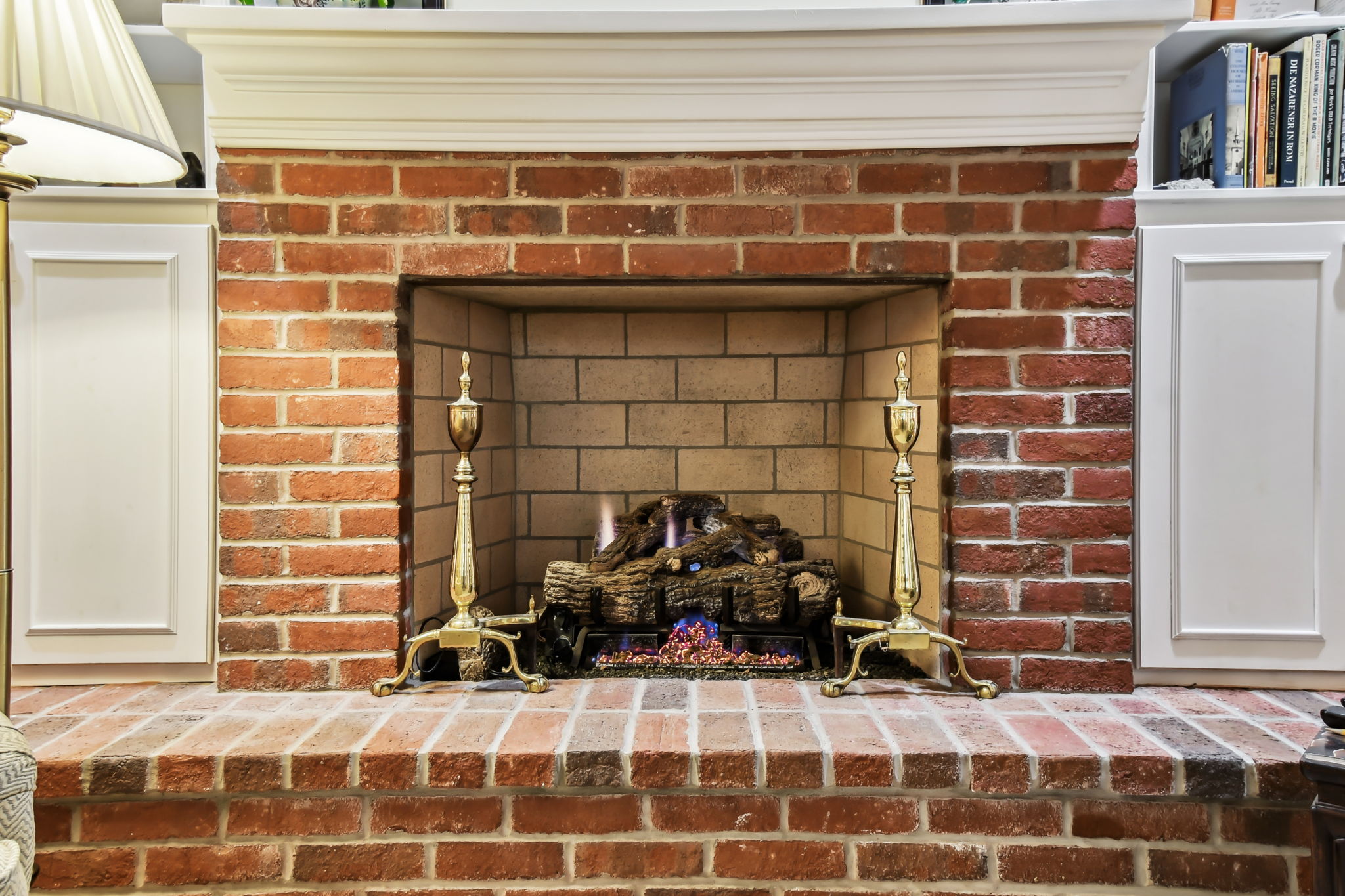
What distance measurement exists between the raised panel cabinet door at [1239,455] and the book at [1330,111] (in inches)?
7.4

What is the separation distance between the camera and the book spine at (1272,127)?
1499 millimetres

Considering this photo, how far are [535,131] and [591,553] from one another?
1125 millimetres

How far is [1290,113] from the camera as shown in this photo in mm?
1506

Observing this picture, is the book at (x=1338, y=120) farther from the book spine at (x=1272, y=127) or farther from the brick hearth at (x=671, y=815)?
the brick hearth at (x=671, y=815)

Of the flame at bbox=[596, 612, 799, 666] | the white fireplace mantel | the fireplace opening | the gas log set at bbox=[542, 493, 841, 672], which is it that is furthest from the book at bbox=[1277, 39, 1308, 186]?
the flame at bbox=[596, 612, 799, 666]

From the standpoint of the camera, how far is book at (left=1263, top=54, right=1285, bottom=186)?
150 centimetres

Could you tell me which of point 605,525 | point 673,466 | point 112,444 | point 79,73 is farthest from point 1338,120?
point 112,444

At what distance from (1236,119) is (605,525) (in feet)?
5.47

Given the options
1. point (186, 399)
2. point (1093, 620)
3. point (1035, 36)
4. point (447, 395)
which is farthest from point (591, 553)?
point (1035, 36)

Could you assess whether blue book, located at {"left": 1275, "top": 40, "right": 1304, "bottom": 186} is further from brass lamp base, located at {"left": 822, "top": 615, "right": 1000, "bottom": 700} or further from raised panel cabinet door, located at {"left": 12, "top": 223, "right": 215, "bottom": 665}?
raised panel cabinet door, located at {"left": 12, "top": 223, "right": 215, "bottom": 665}

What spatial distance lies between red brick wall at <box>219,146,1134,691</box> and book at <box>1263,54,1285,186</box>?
32 cm

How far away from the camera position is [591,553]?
2135 millimetres

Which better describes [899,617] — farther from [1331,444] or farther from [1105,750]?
[1331,444]

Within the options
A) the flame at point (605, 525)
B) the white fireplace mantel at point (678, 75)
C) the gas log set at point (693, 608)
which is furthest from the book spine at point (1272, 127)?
the flame at point (605, 525)
